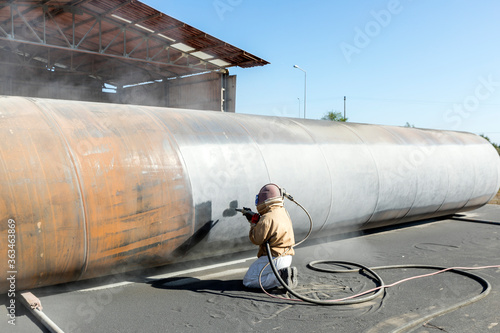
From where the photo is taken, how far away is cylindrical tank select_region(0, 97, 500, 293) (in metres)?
4.41

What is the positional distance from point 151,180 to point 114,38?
12.6 meters

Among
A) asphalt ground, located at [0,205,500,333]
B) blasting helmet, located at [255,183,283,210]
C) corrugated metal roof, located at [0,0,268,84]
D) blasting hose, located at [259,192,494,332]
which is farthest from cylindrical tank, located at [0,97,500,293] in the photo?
corrugated metal roof, located at [0,0,268,84]

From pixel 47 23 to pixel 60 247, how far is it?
1374 cm

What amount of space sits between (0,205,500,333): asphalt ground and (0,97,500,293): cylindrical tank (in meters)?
0.32

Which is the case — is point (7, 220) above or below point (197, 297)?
above

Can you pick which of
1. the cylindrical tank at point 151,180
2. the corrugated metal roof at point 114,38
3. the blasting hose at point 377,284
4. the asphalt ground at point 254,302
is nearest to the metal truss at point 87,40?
the corrugated metal roof at point 114,38

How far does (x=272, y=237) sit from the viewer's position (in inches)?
195

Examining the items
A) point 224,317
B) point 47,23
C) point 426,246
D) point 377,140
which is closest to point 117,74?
point 47,23

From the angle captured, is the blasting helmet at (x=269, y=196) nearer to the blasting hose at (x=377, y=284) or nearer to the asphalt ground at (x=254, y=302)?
the blasting hose at (x=377, y=284)

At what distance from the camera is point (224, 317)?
422cm

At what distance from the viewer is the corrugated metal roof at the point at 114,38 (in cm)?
1412

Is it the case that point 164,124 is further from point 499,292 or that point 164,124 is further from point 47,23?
point 47,23

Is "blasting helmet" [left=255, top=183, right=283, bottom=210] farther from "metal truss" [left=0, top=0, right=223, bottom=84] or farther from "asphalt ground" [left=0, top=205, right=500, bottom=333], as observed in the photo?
"metal truss" [left=0, top=0, right=223, bottom=84]

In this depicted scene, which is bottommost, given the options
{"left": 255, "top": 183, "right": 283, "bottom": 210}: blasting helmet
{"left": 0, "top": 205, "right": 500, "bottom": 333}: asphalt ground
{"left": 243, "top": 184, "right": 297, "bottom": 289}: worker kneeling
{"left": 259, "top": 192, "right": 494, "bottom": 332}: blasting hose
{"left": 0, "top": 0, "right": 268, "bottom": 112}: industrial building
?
{"left": 0, "top": 205, "right": 500, "bottom": 333}: asphalt ground
